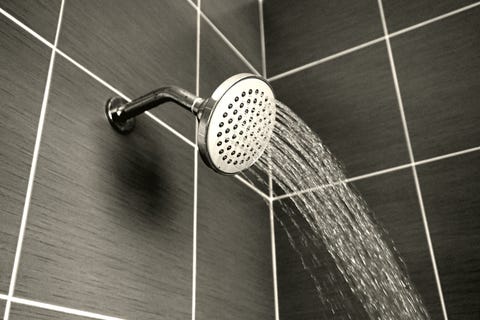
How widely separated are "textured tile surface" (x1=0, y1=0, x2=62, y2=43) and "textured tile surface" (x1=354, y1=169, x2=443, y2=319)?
0.71 metres

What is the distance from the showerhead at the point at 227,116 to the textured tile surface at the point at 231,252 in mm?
224

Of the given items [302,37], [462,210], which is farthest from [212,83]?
[462,210]

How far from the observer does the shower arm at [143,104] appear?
78 centimetres

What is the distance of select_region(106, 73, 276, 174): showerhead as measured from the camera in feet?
2.44

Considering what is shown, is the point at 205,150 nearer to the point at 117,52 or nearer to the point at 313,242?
the point at 117,52

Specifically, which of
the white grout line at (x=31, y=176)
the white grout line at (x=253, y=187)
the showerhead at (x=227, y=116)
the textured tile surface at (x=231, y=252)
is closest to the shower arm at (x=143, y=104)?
the showerhead at (x=227, y=116)

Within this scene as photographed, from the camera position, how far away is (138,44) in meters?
0.95

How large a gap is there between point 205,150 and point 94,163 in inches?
6.6

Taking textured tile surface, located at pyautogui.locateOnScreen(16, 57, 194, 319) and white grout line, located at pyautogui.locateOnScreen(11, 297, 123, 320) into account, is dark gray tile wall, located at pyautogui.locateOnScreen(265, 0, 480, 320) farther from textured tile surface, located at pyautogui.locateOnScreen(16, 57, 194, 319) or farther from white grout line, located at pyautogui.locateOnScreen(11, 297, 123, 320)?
white grout line, located at pyautogui.locateOnScreen(11, 297, 123, 320)

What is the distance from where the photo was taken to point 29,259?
2.09 ft

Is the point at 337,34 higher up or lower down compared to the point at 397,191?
higher up

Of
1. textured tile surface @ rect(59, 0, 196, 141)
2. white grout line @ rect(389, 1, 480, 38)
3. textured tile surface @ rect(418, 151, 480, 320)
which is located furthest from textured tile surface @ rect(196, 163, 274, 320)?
white grout line @ rect(389, 1, 480, 38)

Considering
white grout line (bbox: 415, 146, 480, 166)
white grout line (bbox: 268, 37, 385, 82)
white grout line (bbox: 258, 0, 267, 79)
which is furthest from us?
white grout line (bbox: 258, 0, 267, 79)

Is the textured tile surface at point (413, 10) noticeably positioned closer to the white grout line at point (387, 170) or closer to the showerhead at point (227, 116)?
the white grout line at point (387, 170)
